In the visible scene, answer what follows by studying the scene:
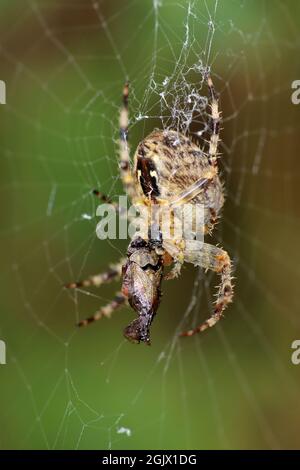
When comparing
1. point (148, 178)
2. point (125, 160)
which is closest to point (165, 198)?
point (148, 178)

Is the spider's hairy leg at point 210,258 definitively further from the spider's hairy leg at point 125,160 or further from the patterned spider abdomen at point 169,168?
the spider's hairy leg at point 125,160

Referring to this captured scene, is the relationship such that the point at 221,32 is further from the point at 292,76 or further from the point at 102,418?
the point at 102,418

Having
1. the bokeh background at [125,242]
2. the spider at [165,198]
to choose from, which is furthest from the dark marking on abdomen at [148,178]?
the bokeh background at [125,242]

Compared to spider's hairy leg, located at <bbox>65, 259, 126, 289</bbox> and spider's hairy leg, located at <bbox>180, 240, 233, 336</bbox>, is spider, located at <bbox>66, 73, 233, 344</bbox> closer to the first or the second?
spider's hairy leg, located at <bbox>180, 240, 233, 336</bbox>

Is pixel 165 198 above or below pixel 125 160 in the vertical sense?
below

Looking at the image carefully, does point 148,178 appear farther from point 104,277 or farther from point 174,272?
point 104,277

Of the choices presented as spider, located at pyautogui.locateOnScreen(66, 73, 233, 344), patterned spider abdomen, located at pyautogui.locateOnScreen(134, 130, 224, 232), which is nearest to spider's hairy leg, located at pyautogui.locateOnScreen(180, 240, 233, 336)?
spider, located at pyautogui.locateOnScreen(66, 73, 233, 344)
